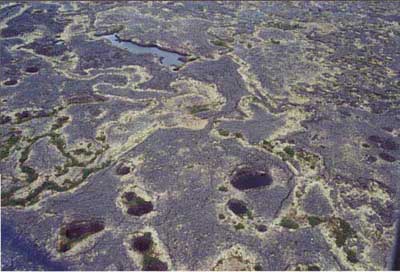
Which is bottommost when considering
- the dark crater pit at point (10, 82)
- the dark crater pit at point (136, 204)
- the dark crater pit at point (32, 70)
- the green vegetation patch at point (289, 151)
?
the dark crater pit at point (136, 204)

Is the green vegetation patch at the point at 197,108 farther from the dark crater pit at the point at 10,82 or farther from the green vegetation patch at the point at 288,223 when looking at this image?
the dark crater pit at the point at 10,82

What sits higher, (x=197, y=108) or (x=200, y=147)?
(x=197, y=108)

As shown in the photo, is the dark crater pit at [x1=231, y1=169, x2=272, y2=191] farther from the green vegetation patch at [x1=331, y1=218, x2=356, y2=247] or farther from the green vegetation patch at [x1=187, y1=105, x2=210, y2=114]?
the green vegetation patch at [x1=187, y1=105, x2=210, y2=114]

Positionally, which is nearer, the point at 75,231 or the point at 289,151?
the point at 75,231

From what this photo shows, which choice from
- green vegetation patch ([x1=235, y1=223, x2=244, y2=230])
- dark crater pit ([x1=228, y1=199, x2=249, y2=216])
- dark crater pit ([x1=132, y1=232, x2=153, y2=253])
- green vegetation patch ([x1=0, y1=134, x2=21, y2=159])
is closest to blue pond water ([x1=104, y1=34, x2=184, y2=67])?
green vegetation patch ([x1=0, y1=134, x2=21, y2=159])

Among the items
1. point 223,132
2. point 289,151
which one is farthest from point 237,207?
point 223,132

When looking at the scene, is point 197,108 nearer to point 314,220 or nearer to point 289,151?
point 289,151

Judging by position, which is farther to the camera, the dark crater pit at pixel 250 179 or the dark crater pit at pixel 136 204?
the dark crater pit at pixel 250 179

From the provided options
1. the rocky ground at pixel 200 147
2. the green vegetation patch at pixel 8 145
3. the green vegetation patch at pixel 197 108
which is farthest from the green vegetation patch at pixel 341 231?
the green vegetation patch at pixel 8 145
